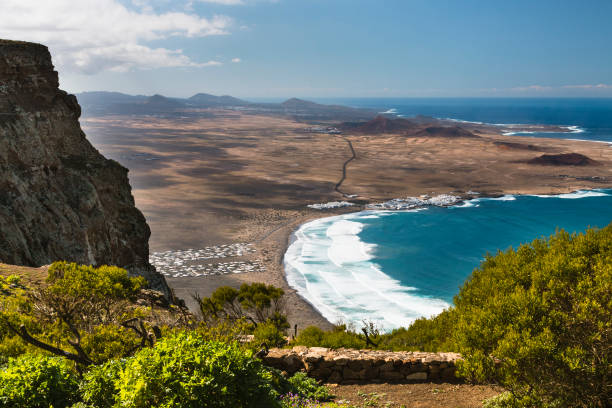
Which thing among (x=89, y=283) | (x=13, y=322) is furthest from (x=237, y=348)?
(x=89, y=283)

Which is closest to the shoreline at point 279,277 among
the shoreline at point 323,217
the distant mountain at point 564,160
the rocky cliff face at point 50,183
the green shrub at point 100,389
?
the shoreline at point 323,217

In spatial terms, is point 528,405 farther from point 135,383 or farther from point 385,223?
point 385,223

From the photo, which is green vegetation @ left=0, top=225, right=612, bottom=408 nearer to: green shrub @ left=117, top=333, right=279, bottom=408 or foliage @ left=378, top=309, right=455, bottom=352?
green shrub @ left=117, top=333, right=279, bottom=408

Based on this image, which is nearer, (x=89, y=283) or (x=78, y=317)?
(x=78, y=317)

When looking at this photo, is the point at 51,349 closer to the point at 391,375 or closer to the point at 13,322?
the point at 13,322

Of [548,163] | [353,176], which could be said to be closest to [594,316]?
[353,176]

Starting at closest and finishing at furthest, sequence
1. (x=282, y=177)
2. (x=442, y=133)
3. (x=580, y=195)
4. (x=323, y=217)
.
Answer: (x=323, y=217)
(x=580, y=195)
(x=282, y=177)
(x=442, y=133)
